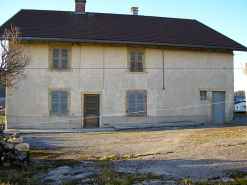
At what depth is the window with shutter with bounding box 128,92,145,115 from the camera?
16172mm

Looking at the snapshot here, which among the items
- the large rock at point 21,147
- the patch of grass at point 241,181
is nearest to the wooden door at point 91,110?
the large rock at point 21,147

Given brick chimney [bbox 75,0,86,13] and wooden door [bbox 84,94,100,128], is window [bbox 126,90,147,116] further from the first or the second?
brick chimney [bbox 75,0,86,13]

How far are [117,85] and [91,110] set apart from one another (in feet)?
7.00

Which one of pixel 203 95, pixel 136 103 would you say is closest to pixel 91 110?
pixel 136 103

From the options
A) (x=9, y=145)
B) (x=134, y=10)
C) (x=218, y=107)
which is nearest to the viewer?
(x=9, y=145)

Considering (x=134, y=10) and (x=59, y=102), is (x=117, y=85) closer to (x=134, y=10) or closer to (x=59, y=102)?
(x=59, y=102)

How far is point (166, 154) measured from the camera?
761 cm

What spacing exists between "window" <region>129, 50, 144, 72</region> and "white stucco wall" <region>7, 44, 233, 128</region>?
0.33 meters

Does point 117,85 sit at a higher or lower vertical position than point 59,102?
higher

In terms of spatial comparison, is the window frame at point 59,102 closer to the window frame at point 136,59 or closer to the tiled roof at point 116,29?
the tiled roof at point 116,29

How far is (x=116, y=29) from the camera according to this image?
1745 centimetres

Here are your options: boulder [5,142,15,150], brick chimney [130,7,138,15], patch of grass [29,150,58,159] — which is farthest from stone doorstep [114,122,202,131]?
brick chimney [130,7,138,15]

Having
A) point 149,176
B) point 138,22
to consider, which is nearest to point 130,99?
point 138,22

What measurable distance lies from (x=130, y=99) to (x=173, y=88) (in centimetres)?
277
